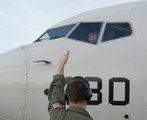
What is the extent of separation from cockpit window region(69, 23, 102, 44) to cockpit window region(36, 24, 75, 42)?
0.74 ft

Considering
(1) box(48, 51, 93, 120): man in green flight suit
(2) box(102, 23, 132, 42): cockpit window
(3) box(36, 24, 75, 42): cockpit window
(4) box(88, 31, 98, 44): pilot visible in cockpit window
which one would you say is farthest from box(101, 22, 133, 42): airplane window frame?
(1) box(48, 51, 93, 120): man in green flight suit

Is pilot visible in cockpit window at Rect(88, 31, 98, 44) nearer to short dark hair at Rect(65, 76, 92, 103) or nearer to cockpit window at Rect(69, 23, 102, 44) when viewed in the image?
cockpit window at Rect(69, 23, 102, 44)

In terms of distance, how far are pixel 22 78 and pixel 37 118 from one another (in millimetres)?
865

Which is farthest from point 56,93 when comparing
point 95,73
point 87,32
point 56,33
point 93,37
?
point 56,33

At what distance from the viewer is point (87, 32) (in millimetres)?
8891

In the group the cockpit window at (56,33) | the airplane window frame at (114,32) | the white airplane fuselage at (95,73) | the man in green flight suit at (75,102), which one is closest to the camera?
the man in green flight suit at (75,102)

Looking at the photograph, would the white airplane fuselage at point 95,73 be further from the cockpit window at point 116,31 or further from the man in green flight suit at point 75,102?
the man in green flight suit at point 75,102

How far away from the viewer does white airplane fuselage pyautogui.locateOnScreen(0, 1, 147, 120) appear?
25.7 ft

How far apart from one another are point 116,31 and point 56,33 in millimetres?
1593

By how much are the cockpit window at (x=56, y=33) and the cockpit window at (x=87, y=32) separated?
0.23 m

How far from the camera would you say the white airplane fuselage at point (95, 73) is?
25.7 ft

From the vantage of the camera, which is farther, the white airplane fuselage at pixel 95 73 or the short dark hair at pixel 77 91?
the white airplane fuselage at pixel 95 73

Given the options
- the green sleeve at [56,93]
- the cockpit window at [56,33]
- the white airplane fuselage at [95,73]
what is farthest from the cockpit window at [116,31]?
the green sleeve at [56,93]

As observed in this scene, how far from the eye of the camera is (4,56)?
28.6 ft
